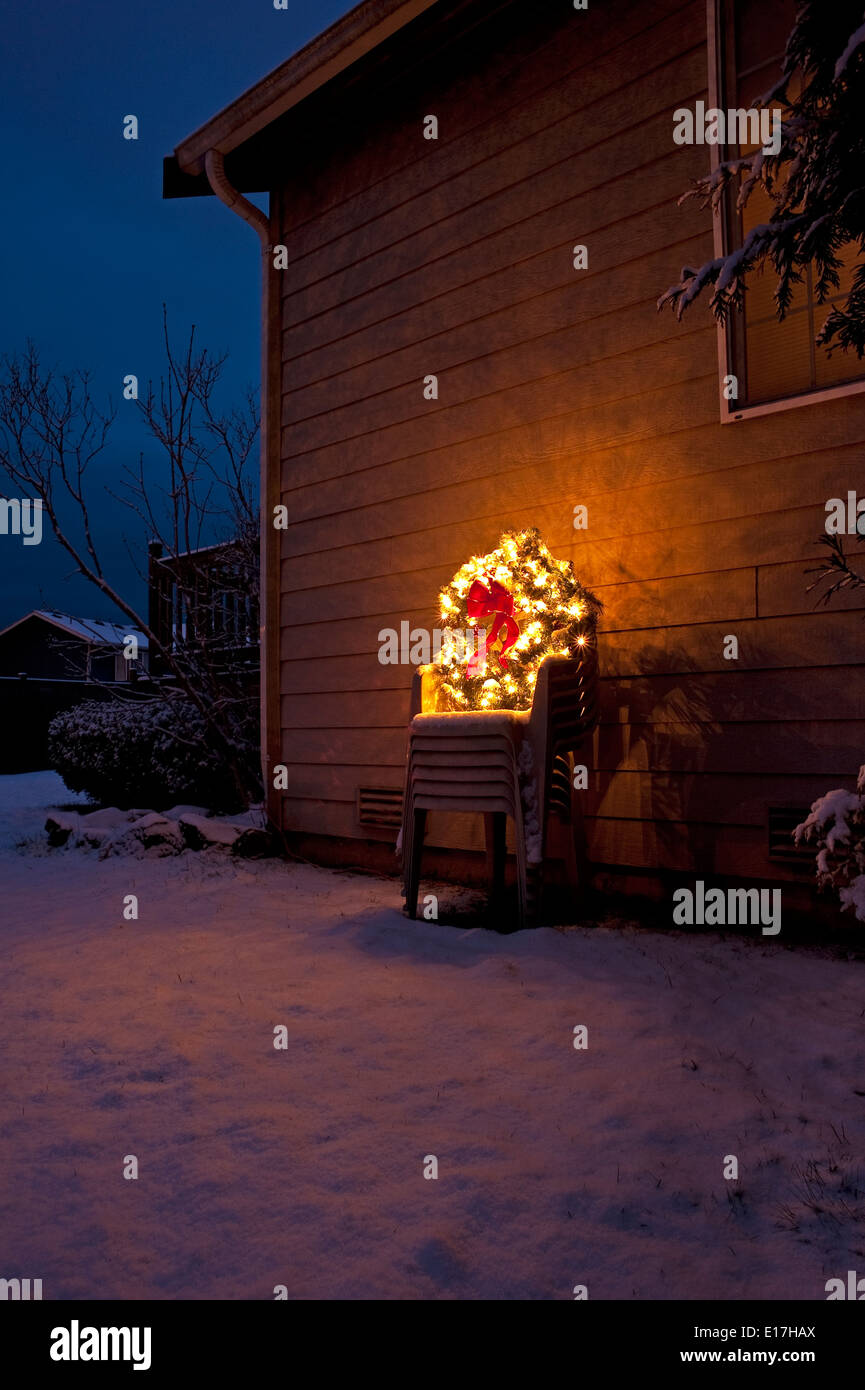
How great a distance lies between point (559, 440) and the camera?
3715 millimetres

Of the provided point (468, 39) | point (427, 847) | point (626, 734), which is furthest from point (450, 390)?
point (427, 847)

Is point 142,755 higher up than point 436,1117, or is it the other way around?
point 142,755

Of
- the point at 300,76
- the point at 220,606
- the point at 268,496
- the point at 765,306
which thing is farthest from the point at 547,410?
the point at 220,606

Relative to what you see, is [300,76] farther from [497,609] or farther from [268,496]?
[497,609]

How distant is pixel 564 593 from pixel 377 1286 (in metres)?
2.53

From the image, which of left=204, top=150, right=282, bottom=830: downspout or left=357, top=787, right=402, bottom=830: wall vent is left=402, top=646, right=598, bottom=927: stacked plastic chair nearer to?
left=357, top=787, right=402, bottom=830: wall vent

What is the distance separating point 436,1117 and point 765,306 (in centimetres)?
308

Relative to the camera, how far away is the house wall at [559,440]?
9.93 feet

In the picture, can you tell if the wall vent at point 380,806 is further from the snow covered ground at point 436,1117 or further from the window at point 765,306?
the window at point 765,306

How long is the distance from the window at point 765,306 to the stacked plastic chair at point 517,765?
3.81 ft

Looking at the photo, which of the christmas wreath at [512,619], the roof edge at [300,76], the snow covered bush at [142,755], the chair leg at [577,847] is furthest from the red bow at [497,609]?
the snow covered bush at [142,755]

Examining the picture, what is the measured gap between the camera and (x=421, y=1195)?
1455 millimetres

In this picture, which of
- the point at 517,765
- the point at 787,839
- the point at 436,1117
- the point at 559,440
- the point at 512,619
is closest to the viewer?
the point at 436,1117
